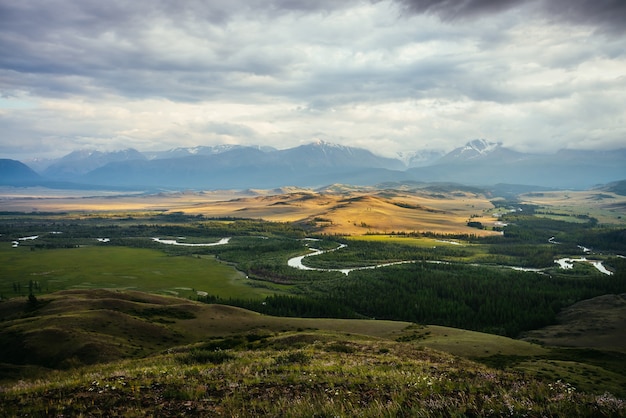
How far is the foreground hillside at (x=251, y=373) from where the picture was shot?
13.2m

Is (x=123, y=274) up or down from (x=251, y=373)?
down

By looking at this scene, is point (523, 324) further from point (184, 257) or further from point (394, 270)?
point (184, 257)

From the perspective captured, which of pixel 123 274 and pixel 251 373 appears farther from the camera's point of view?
pixel 123 274

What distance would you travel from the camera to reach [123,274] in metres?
156

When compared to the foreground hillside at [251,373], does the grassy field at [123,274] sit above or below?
below

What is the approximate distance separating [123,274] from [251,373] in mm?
151887

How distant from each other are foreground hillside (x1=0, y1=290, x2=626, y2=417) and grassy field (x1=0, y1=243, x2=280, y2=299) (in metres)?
57.3

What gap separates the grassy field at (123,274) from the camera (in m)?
134

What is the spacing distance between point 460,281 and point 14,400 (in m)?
138

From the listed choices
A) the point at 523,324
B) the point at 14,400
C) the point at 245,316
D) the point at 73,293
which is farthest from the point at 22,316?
the point at 523,324

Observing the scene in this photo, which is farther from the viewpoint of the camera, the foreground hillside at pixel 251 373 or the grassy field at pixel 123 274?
the grassy field at pixel 123 274

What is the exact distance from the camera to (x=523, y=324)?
97.4 metres

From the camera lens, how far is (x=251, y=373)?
74.6 ft

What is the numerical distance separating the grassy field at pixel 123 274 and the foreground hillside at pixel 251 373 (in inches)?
2255
